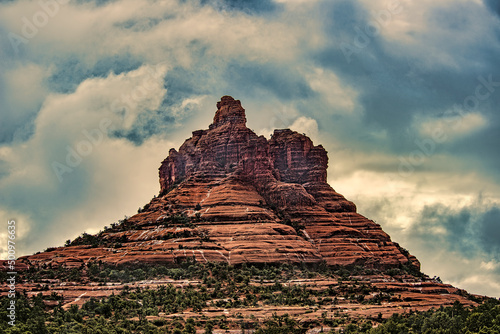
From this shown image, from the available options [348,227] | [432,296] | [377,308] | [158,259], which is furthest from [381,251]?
[158,259]

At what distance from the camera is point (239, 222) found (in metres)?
170

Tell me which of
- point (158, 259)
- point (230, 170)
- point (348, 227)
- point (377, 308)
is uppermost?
point (230, 170)

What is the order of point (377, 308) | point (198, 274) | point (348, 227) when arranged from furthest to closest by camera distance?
point (348, 227) < point (198, 274) < point (377, 308)

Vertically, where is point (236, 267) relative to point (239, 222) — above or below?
below

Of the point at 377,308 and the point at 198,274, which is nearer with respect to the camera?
the point at 377,308

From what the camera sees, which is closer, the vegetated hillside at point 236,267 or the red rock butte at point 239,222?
the vegetated hillside at point 236,267

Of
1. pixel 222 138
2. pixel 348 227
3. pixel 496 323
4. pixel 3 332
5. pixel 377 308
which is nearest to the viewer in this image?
pixel 3 332

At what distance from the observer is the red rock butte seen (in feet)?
521

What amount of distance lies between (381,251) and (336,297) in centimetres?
3167

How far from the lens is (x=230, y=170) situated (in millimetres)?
189250

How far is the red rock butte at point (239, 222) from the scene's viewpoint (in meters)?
159

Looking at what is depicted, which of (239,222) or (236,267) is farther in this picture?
(239,222)

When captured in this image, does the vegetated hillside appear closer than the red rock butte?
Yes

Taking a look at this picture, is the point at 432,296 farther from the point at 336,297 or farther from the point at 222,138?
the point at 222,138
